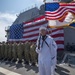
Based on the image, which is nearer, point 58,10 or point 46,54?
point 46,54

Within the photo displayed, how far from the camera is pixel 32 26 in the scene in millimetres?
14172

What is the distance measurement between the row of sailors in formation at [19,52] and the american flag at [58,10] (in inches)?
64.3

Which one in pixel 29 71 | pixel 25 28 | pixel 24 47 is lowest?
pixel 29 71

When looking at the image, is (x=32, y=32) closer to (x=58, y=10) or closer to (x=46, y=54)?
(x=58, y=10)

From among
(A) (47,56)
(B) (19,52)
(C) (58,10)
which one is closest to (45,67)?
(A) (47,56)

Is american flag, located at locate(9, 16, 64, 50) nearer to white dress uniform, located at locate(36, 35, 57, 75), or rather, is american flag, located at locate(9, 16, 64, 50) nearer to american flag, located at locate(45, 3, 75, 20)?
american flag, located at locate(45, 3, 75, 20)

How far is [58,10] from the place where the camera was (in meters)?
10.8

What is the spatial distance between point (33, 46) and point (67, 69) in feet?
9.84

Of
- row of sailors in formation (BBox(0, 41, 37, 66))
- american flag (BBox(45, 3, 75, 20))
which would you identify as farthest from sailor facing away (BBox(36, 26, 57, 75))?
row of sailors in formation (BBox(0, 41, 37, 66))

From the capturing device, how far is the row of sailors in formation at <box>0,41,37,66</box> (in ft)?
36.3

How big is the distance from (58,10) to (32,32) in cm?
364

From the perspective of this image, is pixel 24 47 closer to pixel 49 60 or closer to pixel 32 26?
pixel 32 26

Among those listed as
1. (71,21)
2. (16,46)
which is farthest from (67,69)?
(16,46)

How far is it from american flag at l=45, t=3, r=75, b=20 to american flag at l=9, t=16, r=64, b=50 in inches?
45.0
